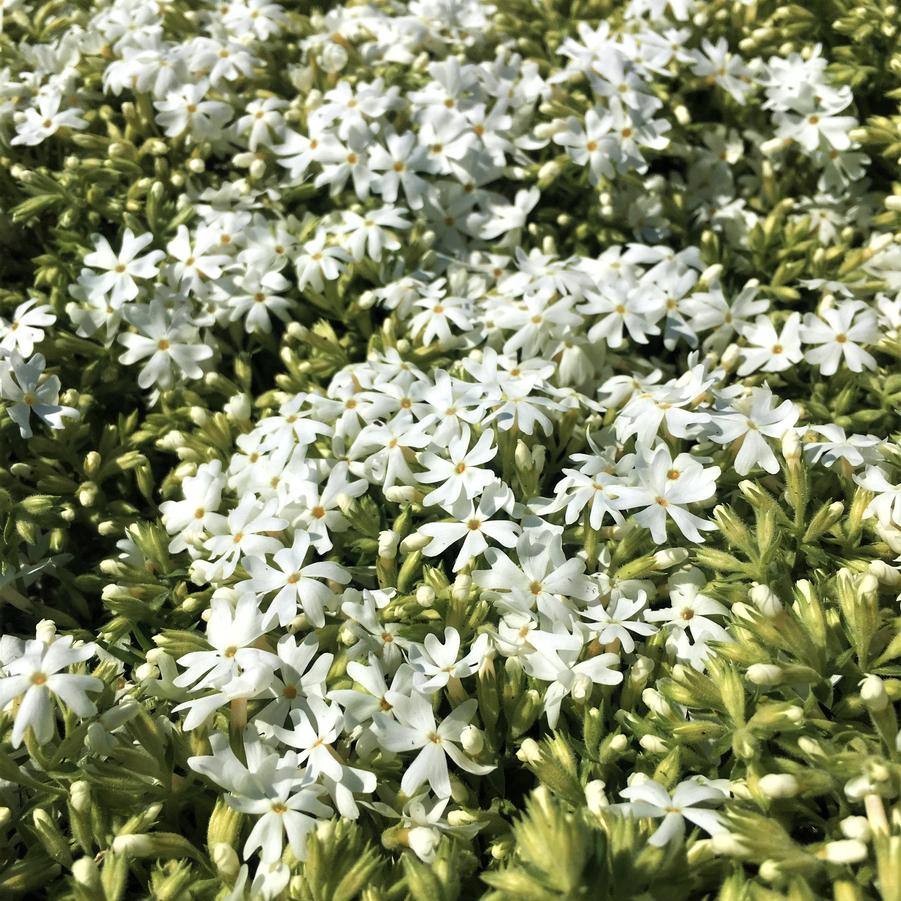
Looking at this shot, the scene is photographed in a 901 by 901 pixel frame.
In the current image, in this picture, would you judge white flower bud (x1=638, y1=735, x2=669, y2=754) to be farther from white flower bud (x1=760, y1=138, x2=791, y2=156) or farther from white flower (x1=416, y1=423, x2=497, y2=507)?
white flower bud (x1=760, y1=138, x2=791, y2=156)

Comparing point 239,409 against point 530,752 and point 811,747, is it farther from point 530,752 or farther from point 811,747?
point 811,747

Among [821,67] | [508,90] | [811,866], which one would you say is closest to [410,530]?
[811,866]

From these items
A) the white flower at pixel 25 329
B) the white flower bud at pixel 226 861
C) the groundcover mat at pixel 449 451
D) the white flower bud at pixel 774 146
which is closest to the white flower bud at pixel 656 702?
the groundcover mat at pixel 449 451

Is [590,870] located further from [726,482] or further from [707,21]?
[707,21]

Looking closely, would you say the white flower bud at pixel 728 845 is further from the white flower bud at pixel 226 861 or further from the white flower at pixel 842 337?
the white flower at pixel 842 337

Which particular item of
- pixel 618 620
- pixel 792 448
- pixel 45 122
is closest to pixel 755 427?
pixel 792 448
